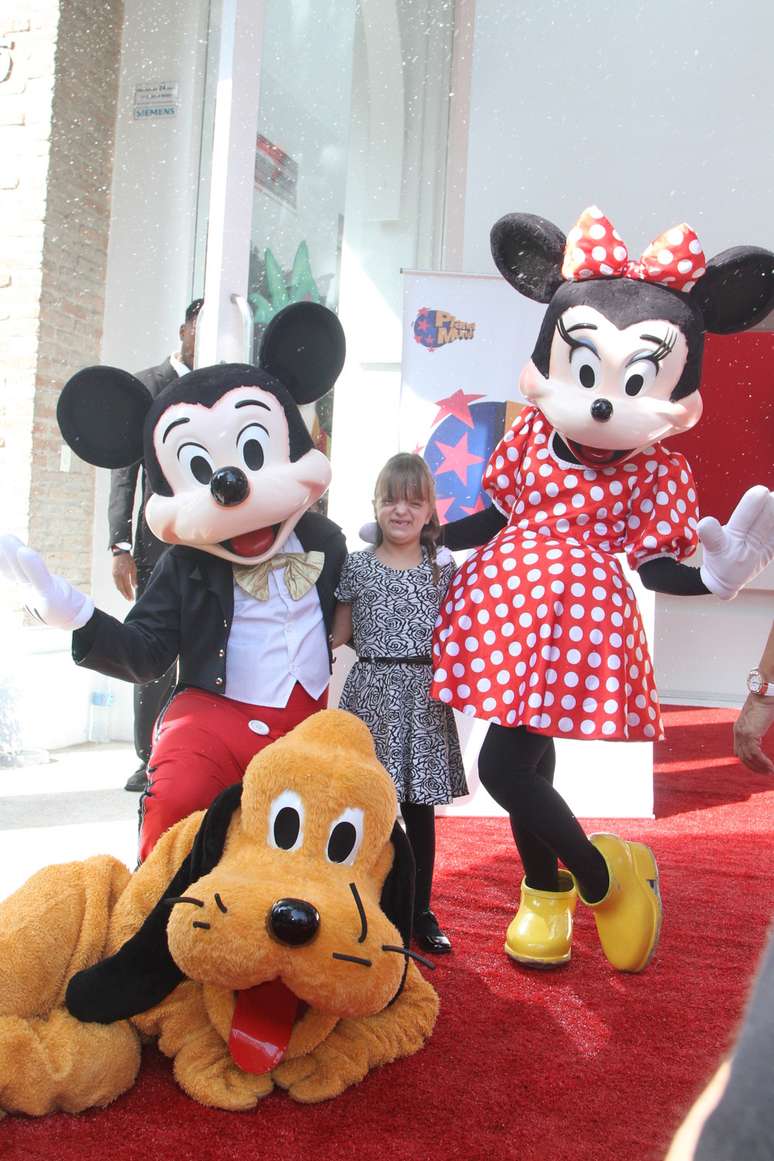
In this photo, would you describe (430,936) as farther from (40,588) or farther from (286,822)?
(40,588)

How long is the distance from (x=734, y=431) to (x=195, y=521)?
4.54m

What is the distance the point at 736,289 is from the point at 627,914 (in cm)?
109

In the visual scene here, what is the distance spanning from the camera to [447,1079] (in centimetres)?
155

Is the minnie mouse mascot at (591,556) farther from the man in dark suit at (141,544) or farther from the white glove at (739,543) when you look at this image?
the man in dark suit at (141,544)

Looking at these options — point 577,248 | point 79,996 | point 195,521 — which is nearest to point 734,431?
point 577,248

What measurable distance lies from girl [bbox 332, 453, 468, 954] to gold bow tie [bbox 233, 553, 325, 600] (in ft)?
0.55

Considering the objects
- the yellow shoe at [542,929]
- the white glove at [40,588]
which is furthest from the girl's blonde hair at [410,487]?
the white glove at [40,588]

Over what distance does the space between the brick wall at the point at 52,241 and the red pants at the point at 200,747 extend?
1.72 m

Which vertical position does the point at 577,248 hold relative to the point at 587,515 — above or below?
above

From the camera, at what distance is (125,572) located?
10.3 ft

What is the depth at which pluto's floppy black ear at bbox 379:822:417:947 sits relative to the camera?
5.12ft

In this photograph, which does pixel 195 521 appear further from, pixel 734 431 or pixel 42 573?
pixel 734 431

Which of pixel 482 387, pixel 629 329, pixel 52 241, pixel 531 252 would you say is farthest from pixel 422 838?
pixel 52 241

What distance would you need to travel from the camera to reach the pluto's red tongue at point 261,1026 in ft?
4.66
